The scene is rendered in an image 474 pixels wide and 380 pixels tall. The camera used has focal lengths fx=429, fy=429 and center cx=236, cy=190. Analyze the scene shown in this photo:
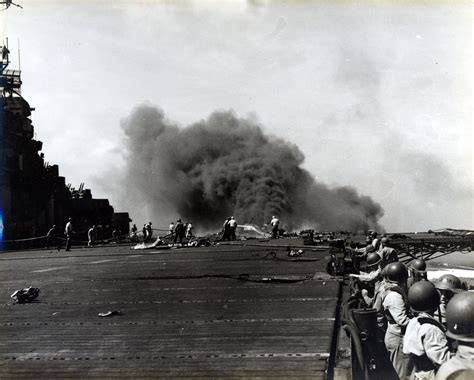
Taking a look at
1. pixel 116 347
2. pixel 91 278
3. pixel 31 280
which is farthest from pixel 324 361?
pixel 31 280

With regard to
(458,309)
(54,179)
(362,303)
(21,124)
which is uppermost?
→ (21,124)

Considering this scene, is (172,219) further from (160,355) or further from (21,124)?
(160,355)

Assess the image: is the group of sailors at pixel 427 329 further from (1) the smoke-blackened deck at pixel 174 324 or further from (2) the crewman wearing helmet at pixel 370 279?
(2) the crewman wearing helmet at pixel 370 279

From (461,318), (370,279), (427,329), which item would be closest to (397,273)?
(370,279)

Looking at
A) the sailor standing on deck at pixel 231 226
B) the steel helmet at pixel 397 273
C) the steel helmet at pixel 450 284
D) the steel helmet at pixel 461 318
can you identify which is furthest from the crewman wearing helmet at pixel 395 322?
the sailor standing on deck at pixel 231 226

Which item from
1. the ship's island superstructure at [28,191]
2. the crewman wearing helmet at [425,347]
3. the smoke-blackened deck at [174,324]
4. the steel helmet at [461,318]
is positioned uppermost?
the ship's island superstructure at [28,191]

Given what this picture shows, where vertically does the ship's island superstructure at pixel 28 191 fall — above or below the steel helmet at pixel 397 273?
above
